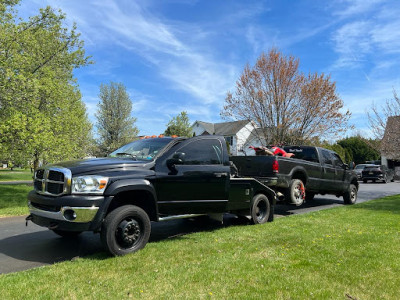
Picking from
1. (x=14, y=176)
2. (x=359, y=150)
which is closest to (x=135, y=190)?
(x=14, y=176)

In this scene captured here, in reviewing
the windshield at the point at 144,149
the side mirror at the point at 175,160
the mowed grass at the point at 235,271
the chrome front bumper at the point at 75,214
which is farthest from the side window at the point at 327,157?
the chrome front bumper at the point at 75,214

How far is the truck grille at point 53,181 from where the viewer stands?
454 centimetres

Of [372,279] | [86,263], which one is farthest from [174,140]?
[372,279]

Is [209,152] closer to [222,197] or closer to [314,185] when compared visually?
[222,197]

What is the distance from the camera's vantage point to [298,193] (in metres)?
8.88

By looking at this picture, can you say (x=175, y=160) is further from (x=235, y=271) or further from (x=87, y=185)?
(x=235, y=271)

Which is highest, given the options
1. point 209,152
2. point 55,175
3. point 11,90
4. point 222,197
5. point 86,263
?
point 11,90

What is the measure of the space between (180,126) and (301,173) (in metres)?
31.5

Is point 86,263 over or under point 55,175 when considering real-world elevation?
under

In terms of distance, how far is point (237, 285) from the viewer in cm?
355

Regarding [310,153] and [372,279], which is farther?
[310,153]

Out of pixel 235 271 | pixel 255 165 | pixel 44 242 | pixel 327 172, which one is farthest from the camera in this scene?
pixel 327 172

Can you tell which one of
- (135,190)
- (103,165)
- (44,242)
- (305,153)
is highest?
(305,153)

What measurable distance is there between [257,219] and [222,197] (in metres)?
1.78
